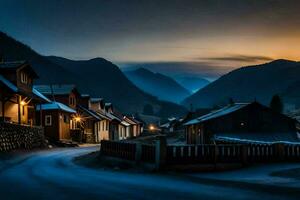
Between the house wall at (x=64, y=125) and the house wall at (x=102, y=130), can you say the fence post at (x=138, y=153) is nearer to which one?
the house wall at (x=64, y=125)

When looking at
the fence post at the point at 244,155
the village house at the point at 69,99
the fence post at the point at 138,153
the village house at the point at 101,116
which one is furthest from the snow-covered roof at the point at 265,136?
the fence post at the point at 244,155

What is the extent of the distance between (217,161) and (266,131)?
122ft

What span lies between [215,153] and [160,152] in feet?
8.11

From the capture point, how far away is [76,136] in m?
67.9

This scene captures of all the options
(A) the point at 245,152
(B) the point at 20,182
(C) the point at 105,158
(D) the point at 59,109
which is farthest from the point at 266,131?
(B) the point at 20,182

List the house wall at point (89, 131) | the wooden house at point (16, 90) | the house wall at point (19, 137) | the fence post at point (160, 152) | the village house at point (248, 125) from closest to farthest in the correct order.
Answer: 1. the fence post at point (160, 152)
2. the house wall at point (19, 137)
3. the wooden house at point (16, 90)
4. the village house at point (248, 125)
5. the house wall at point (89, 131)

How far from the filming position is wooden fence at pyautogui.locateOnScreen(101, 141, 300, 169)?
68.7 feet

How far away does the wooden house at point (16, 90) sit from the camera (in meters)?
47.1

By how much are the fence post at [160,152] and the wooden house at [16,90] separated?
28.8 meters

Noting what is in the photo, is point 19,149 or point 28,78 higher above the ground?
point 28,78

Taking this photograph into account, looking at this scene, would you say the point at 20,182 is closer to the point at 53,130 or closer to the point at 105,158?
the point at 105,158

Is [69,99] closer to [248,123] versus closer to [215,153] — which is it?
[248,123]

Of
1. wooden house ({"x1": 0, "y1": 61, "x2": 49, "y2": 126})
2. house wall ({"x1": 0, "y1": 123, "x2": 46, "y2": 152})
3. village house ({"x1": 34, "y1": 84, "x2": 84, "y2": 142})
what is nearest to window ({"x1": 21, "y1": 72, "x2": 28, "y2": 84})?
wooden house ({"x1": 0, "y1": 61, "x2": 49, "y2": 126})

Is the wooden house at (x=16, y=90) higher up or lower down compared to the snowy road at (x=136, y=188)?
higher up
